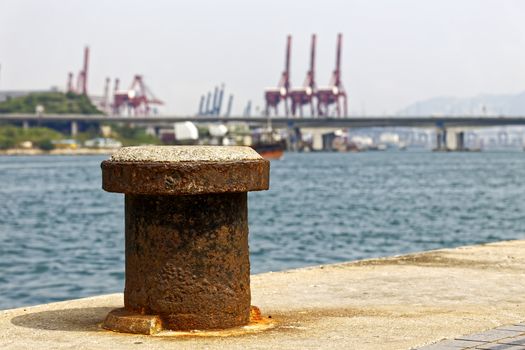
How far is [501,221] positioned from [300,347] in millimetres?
32181

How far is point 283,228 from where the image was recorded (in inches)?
1345

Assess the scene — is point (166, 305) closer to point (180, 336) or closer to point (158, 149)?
point (180, 336)

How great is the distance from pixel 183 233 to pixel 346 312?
1379 mm

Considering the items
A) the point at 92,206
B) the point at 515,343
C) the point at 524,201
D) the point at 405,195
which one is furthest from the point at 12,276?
A: the point at 405,195

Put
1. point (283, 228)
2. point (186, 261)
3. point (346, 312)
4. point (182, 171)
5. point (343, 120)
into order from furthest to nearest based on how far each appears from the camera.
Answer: point (343, 120), point (283, 228), point (346, 312), point (186, 261), point (182, 171)

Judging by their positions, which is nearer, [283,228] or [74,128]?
[283,228]

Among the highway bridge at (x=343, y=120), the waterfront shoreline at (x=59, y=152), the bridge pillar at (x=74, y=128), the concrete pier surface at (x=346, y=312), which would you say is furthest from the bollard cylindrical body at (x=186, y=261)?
the bridge pillar at (x=74, y=128)

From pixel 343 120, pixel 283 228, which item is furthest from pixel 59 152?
pixel 283 228

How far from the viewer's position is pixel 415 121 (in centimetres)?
17675

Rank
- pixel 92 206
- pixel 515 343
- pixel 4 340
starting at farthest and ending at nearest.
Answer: pixel 92 206
pixel 4 340
pixel 515 343

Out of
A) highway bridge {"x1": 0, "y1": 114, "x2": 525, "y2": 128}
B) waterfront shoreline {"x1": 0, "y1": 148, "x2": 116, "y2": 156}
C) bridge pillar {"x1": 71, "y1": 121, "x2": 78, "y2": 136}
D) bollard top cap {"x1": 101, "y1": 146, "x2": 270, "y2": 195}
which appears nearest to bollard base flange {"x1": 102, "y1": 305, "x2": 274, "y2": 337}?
bollard top cap {"x1": 101, "y1": 146, "x2": 270, "y2": 195}

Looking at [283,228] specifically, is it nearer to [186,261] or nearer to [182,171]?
[186,261]

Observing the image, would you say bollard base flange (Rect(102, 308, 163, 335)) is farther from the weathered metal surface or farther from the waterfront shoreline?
the waterfront shoreline

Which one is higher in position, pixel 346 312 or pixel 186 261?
pixel 186 261
